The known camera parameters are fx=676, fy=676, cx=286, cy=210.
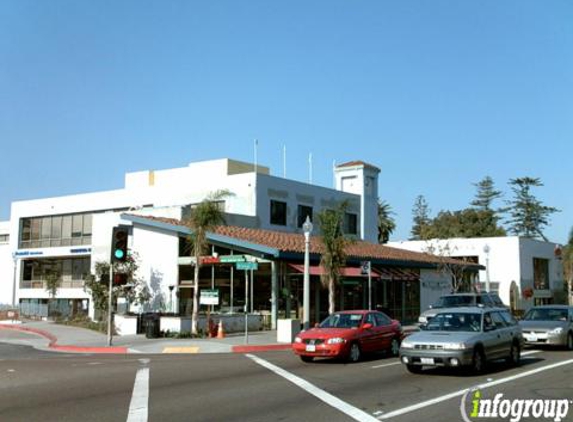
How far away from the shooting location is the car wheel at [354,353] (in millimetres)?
18031

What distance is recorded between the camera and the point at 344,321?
19.2 m

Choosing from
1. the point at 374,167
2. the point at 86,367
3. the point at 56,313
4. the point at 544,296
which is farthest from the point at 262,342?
the point at 544,296

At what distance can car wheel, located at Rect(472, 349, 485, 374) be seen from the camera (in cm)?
Result: 1445

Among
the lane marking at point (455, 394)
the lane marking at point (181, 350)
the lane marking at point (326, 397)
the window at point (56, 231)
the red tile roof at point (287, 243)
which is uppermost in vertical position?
the window at point (56, 231)

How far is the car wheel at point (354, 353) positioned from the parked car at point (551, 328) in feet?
20.4

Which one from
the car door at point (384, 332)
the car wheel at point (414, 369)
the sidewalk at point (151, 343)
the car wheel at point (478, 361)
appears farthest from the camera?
the sidewalk at point (151, 343)

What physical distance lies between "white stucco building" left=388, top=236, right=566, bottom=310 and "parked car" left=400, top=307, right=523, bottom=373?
37555 mm

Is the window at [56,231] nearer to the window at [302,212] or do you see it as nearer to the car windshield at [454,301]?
the window at [302,212]

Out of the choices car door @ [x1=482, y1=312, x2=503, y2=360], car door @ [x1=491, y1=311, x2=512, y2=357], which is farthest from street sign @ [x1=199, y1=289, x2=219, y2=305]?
car door @ [x1=482, y1=312, x2=503, y2=360]

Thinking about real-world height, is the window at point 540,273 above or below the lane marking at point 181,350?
above

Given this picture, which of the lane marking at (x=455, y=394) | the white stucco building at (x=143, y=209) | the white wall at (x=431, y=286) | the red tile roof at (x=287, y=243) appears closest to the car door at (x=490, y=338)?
the lane marking at (x=455, y=394)

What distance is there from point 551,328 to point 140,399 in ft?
46.2

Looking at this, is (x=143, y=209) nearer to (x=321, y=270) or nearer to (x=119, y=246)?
(x=321, y=270)

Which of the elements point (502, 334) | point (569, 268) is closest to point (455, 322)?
point (502, 334)
